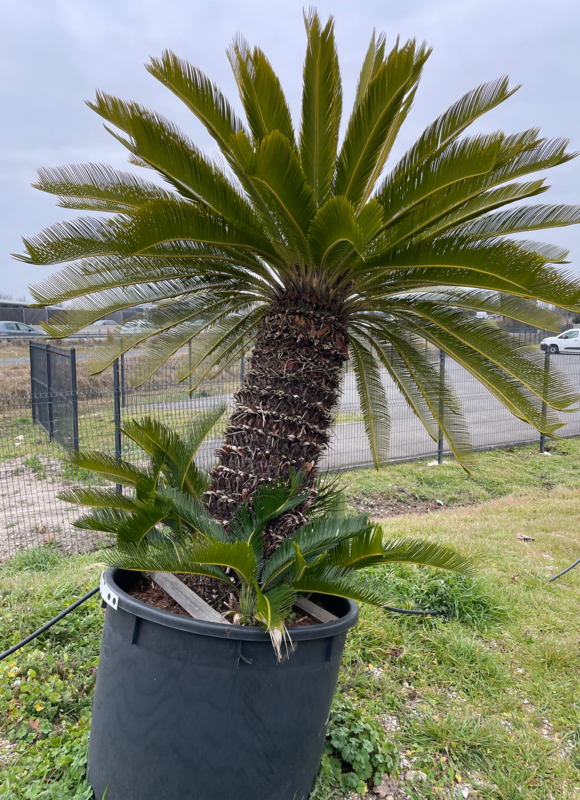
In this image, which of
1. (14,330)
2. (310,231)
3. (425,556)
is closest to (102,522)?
(425,556)

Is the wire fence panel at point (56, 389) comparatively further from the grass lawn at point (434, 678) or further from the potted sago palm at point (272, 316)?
the potted sago palm at point (272, 316)

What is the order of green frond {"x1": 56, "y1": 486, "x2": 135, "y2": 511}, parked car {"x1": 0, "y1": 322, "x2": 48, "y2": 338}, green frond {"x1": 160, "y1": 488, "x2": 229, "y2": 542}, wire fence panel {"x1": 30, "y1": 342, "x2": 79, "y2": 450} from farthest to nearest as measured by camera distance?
parked car {"x1": 0, "y1": 322, "x2": 48, "y2": 338}
wire fence panel {"x1": 30, "y1": 342, "x2": 79, "y2": 450}
green frond {"x1": 56, "y1": 486, "x2": 135, "y2": 511}
green frond {"x1": 160, "y1": 488, "x2": 229, "y2": 542}

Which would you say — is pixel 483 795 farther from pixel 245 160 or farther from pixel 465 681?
pixel 245 160

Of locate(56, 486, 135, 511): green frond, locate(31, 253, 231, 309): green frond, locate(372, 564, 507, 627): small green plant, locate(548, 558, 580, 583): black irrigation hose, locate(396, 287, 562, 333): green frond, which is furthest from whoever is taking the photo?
locate(548, 558, 580, 583): black irrigation hose

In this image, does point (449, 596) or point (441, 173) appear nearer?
point (441, 173)

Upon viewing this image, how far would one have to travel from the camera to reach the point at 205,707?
188 cm

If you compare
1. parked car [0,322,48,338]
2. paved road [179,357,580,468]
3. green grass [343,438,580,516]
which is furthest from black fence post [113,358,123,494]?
parked car [0,322,48,338]

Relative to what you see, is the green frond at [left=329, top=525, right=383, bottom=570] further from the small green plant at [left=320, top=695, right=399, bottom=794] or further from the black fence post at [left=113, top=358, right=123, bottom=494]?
the black fence post at [left=113, top=358, right=123, bottom=494]

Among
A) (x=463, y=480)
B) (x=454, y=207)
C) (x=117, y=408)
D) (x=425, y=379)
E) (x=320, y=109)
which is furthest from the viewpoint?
(x=463, y=480)

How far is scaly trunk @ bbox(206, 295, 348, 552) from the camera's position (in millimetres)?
2514

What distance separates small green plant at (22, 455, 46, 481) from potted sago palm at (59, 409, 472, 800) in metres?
6.00

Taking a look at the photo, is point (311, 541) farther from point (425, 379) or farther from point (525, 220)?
point (525, 220)

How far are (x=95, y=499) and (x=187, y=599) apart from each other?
2.28 feet

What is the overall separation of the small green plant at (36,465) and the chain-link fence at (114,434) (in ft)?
0.05
